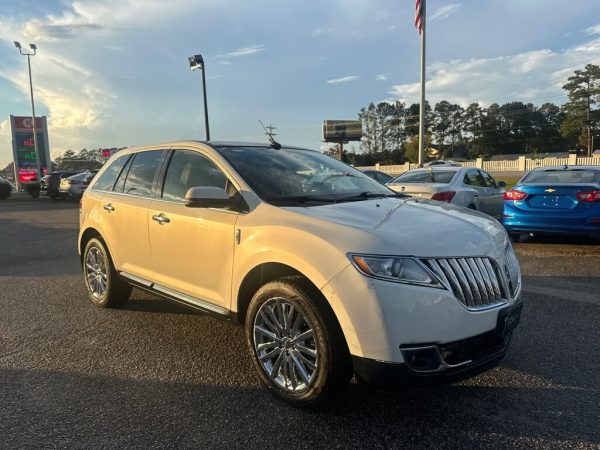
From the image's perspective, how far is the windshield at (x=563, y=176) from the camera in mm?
8331

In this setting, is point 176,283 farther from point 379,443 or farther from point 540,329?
point 540,329

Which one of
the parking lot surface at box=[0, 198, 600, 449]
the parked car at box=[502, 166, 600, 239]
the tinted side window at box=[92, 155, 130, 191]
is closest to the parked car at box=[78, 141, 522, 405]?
the parking lot surface at box=[0, 198, 600, 449]

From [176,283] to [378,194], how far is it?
1.87 meters

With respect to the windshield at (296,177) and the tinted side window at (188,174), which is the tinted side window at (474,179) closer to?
the windshield at (296,177)

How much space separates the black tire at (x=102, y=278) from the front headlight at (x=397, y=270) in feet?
10.7

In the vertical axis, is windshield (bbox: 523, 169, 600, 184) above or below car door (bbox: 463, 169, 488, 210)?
above

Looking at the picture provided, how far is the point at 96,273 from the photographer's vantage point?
5422 millimetres

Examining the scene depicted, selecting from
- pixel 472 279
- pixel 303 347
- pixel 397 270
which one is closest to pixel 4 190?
pixel 303 347

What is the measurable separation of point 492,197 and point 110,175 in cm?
808

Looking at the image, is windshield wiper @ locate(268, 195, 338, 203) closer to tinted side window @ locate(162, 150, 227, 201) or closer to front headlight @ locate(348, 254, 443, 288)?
tinted side window @ locate(162, 150, 227, 201)

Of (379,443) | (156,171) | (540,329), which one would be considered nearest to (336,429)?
(379,443)

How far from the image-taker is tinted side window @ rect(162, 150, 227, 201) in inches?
155

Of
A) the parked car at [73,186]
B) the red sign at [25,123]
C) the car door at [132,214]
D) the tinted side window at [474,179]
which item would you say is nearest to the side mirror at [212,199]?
the car door at [132,214]

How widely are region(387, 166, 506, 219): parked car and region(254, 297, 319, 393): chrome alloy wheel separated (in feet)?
20.4
